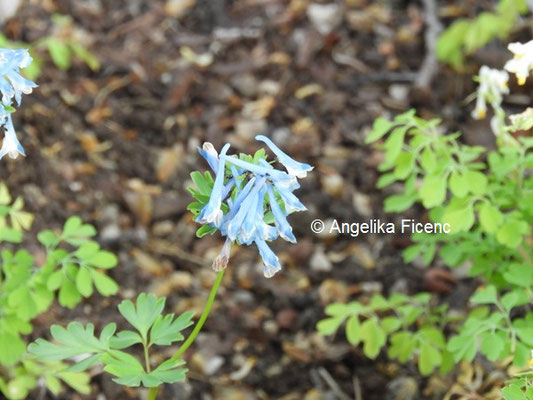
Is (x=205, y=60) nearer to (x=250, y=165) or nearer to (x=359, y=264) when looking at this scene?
(x=359, y=264)

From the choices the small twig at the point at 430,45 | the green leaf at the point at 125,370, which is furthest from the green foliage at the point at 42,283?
the small twig at the point at 430,45

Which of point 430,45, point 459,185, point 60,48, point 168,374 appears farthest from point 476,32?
point 168,374

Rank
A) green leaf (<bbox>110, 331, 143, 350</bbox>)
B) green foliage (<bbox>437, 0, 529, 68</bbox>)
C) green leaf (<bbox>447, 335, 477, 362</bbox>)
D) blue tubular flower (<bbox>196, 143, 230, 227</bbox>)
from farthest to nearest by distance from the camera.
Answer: green foliage (<bbox>437, 0, 529, 68</bbox>)
green leaf (<bbox>447, 335, 477, 362</bbox>)
green leaf (<bbox>110, 331, 143, 350</bbox>)
blue tubular flower (<bbox>196, 143, 230, 227</bbox>)

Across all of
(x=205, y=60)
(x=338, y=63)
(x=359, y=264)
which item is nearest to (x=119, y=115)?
(x=205, y=60)

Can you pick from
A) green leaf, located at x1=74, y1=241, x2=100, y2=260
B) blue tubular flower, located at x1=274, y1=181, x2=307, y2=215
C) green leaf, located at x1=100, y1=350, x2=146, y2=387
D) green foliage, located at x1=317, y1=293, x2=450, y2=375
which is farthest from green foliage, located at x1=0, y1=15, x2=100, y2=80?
blue tubular flower, located at x1=274, y1=181, x2=307, y2=215

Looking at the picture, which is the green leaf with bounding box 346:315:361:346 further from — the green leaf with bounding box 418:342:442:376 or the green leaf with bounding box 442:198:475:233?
the green leaf with bounding box 442:198:475:233

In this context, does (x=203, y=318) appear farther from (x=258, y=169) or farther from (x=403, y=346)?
(x=403, y=346)
